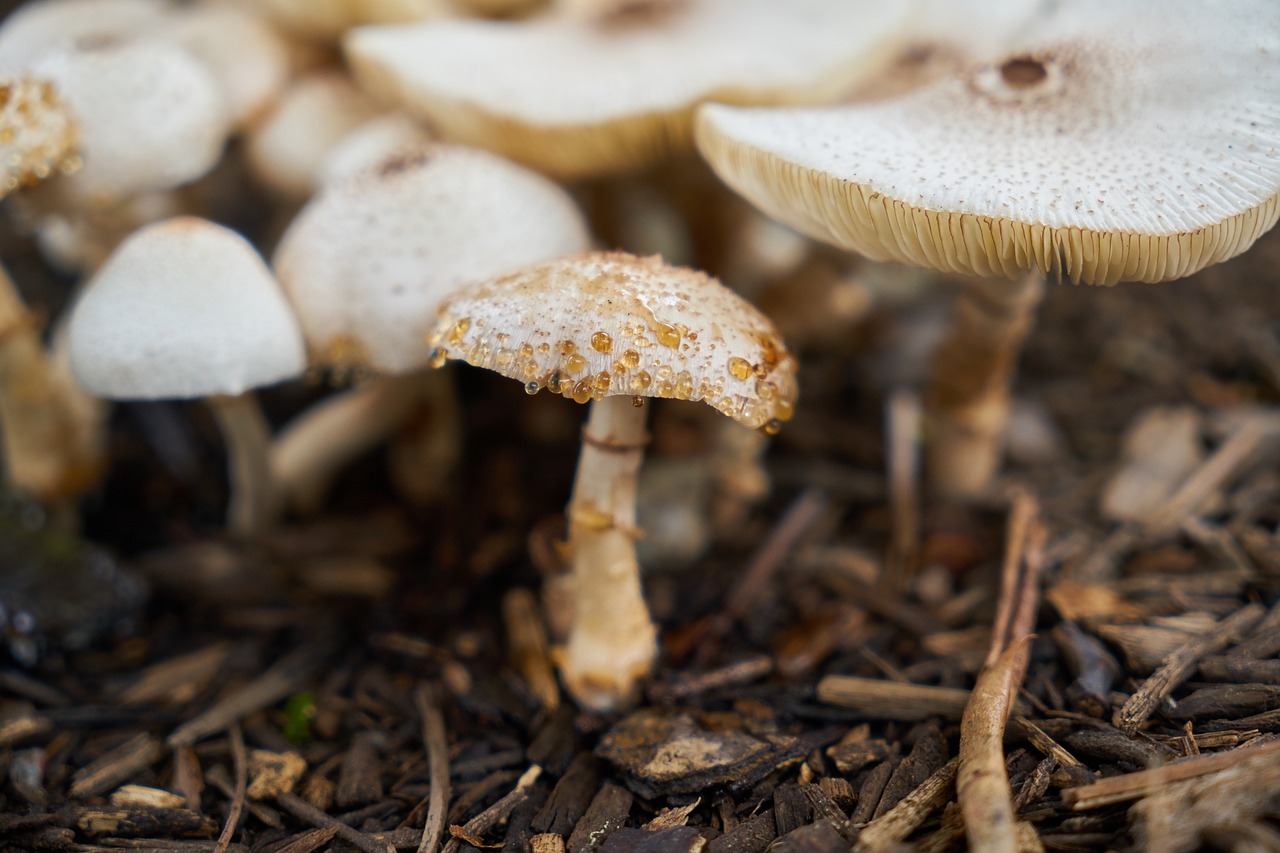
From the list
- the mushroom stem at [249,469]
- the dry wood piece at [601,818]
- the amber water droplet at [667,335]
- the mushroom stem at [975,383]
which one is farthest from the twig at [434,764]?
the mushroom stem at [975,383]

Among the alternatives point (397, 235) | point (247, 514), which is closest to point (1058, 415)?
point (397, 235)

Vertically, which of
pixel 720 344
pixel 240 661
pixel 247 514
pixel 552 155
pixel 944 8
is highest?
pixel 944 8

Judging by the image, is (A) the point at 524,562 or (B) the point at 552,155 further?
(A) the point at 524,562

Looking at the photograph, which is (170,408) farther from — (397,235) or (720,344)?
(720,344)

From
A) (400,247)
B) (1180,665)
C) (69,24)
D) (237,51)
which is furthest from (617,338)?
(69,24)

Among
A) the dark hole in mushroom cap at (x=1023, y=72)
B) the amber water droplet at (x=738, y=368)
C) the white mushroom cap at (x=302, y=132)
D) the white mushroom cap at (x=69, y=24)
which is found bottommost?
the amber water droplet at (x=738, y=368)

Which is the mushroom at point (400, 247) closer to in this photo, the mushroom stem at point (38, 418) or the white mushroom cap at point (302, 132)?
the white mushroom cap at point (302, 132)
